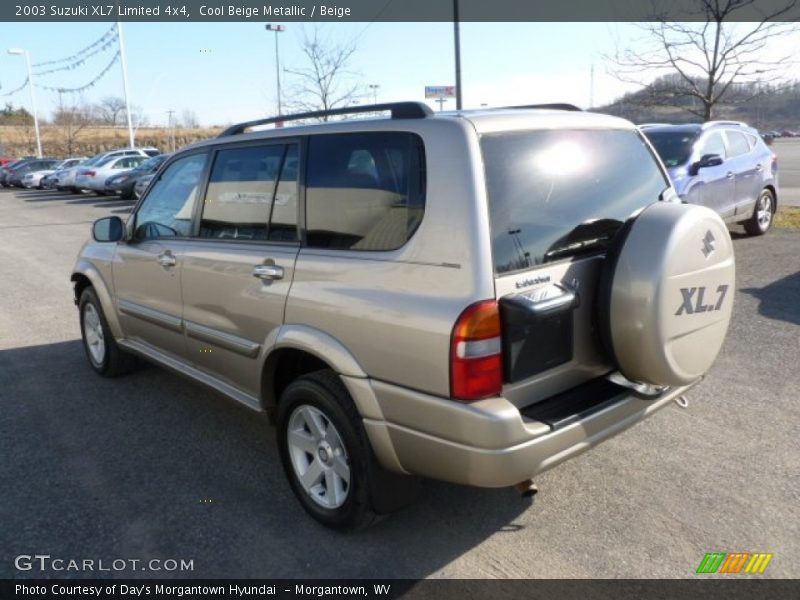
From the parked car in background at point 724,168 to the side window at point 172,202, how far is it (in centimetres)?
616

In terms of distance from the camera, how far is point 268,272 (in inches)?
126

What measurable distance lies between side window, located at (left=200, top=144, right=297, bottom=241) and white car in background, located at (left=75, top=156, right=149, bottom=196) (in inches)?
901

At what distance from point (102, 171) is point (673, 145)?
22.1 meters

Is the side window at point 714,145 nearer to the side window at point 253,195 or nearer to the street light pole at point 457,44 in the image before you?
the street light pole at point 457,44

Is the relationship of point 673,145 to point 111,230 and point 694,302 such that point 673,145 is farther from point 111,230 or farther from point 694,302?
point 111,230

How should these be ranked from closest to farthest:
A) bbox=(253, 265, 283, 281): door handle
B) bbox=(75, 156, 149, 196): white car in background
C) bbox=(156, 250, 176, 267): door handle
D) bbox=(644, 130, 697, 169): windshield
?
1. bbox=(253, 265, 283, 281): door handle
2. bbox=(156, 250, 176, 267): door handle
3. bbox=(644, 130, 697, 169): windshield
4. bbox=(75, 156, 149, 196): white car in background

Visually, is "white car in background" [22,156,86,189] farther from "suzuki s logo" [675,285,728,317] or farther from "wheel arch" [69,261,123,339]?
"suzuki s logo" [675,285,728,317]

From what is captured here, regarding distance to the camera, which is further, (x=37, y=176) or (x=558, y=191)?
(x=37, y=176)

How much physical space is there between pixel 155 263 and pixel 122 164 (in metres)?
23.8

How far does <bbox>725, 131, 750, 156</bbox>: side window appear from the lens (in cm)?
958

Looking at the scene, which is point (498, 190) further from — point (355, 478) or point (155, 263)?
point (155, 263)

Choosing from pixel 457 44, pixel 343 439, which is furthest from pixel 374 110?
pixel 457 44

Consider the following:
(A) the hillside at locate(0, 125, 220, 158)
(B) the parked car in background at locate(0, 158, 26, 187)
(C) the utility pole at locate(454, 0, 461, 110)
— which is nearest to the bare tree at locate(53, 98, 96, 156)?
(A) the hillside at locate(0, 125, 220, 158)

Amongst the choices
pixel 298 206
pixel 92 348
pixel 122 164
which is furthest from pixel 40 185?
pixel 298 206
